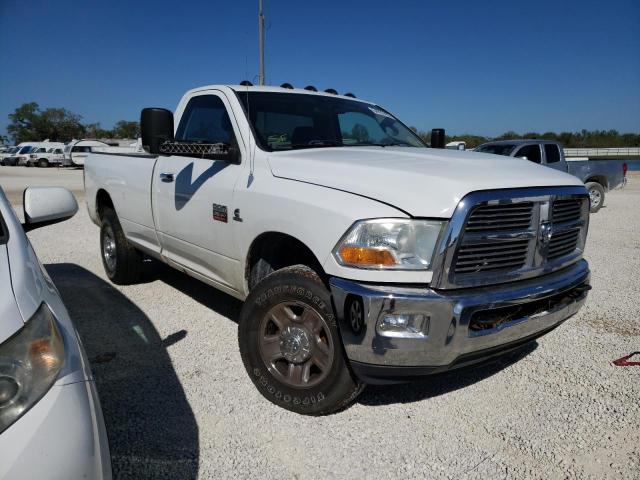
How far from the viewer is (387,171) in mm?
2539

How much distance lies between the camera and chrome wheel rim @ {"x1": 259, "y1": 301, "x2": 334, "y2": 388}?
2.62 metres

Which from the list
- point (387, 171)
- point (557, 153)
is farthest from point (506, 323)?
point (557, 153)

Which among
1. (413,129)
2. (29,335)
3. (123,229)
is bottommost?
(123,229)

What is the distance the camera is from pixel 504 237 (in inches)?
94.7

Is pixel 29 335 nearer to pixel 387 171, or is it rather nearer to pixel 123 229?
pixel 387 171

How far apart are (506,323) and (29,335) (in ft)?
6.77

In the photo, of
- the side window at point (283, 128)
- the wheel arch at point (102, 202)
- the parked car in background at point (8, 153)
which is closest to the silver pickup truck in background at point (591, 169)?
the side window at point (283, 128)

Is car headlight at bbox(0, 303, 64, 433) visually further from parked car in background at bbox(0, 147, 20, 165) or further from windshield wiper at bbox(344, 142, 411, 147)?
parked car in background at bbox(0, 147, 20, 165)

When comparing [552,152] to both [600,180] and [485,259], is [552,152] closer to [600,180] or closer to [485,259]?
[600,180]

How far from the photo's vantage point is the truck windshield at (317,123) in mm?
3459

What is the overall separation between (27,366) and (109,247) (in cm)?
428

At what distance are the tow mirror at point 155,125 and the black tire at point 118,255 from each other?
2178 millimetres

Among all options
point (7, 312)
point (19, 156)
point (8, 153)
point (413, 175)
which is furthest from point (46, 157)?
point (7, 312)

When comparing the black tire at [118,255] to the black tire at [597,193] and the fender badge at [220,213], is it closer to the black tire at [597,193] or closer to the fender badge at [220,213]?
the fender badge at [220,213]
